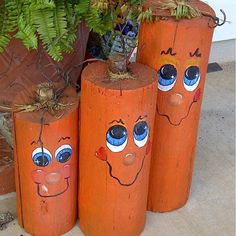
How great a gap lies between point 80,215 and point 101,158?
0.39 m

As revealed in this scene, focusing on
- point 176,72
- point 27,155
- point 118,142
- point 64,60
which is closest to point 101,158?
point 118,142

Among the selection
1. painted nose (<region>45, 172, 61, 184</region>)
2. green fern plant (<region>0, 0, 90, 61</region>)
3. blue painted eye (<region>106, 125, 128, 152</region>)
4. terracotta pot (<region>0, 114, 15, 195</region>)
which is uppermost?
green fern plant (<region>0, 0, 90, 61</region>)

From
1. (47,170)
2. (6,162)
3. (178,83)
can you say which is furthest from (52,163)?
(178,83)

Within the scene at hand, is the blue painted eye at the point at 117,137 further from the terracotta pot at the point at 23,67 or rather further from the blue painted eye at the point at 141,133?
the terracotta pot at the point at 23,67

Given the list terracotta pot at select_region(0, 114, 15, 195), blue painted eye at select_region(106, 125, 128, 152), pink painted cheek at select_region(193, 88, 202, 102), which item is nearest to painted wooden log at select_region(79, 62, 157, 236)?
blue painted eye at select_region(106, 125, 128, 152)

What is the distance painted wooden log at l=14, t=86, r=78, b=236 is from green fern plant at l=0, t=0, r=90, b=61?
0.77ft

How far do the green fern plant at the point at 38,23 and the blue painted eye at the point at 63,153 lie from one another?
1.32 feet

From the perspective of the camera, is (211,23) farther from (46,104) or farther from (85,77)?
(46,104)

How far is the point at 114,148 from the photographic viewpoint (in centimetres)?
219

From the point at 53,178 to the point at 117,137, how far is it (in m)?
0.36

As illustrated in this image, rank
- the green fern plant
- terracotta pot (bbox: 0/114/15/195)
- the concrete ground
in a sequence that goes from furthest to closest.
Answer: terracotta pot (bbox: 0/114/15/195), the concrete ground, the green fern plant

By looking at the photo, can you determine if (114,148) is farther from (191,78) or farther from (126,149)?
(191,78)

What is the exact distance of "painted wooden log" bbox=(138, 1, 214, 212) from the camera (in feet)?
7.33

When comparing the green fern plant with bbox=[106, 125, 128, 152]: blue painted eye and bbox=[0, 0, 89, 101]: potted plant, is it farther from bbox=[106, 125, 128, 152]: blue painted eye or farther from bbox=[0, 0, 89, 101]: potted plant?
bbox=[106, 125, 128, 152]: blue painted eye
